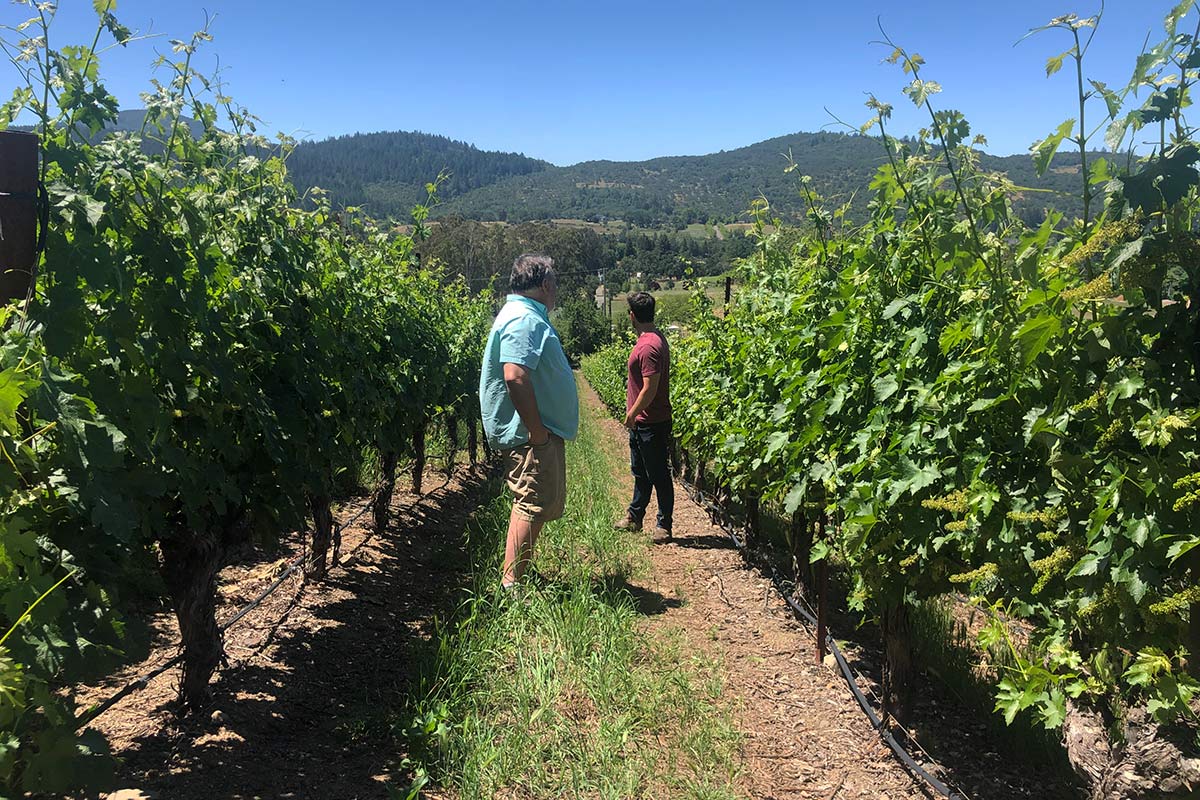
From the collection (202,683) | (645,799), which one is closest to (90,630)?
(202,683)

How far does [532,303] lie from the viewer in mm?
3986

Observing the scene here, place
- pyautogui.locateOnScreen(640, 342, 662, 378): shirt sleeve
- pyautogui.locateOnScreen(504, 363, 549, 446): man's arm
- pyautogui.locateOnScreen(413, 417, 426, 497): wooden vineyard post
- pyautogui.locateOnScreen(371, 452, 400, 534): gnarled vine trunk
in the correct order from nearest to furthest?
pyautogui.locateOnScreen(504, 363, 549, 446): man's arm → pyautogui.locateOnScreen(640, 342, 662, 378): shirt sleeve → pyautogui.locateOnScreen(371, 452, 400, 534): gnarled vine trunk → pyautogui.locateOnScreen(413, 417, 426, 497): wooden vineyard post

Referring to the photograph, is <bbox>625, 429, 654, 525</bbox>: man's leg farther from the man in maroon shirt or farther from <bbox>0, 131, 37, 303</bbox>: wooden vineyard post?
<bbox>0, 131, 37, 303</bbox>: wooden vineyard post

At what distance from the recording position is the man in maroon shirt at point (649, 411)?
18.8ft

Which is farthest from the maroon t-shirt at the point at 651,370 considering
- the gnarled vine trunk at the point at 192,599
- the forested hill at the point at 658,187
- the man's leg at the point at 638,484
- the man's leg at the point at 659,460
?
the forested hill at the point at 658,187

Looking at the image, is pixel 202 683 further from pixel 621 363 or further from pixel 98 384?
pixel 621 363

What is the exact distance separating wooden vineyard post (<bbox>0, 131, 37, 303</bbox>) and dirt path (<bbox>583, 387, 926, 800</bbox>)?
287 cm

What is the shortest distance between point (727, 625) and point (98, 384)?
353 centimetres

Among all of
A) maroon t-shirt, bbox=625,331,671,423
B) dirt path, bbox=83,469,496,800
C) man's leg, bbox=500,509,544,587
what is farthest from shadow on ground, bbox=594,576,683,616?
maroon t-shirt, bbox=625,331,671,423

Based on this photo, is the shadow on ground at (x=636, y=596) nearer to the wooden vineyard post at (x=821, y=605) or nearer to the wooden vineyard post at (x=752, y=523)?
the wooden vineyard post at (x=821, y=605)

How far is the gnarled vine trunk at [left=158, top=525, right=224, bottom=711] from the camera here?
2.88 metres

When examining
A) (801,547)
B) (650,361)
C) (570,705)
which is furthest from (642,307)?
(570,705)

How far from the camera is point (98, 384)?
1958 mm

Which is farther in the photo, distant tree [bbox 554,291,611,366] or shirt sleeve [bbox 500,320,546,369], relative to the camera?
distant tree [bbox 554,291,611,366]
